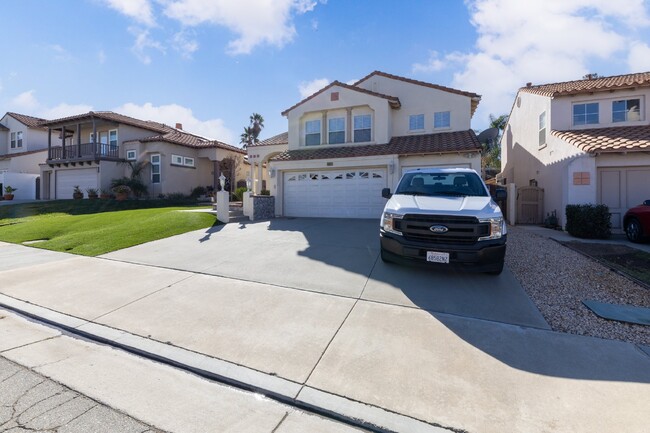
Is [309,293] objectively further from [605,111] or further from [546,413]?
[605,111]

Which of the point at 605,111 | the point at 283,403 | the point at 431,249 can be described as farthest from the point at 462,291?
the point at 605,111

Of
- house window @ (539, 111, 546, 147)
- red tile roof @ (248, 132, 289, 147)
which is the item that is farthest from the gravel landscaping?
red tile roof @ (248, 132, 289, 147)

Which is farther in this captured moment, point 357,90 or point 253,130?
point 253,130

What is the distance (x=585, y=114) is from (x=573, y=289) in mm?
12199

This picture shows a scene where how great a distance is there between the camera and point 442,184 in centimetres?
668

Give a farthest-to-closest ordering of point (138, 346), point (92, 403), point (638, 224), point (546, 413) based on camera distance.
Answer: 1. point (638, 224)
2. point (138, 346)
3. point (92, 403)
4. point (546, 413)

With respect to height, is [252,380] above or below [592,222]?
below

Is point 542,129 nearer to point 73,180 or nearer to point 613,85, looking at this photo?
point 613,85

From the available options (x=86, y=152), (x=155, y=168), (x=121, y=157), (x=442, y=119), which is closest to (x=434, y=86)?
(x=442, y=119)

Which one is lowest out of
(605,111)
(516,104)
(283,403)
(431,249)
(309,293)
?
(283,403)

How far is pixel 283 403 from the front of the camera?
8.76 ft

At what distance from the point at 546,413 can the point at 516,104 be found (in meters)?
21.7

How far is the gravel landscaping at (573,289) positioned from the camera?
383 cm

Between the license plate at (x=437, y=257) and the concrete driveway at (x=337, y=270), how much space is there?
480 millimetres
